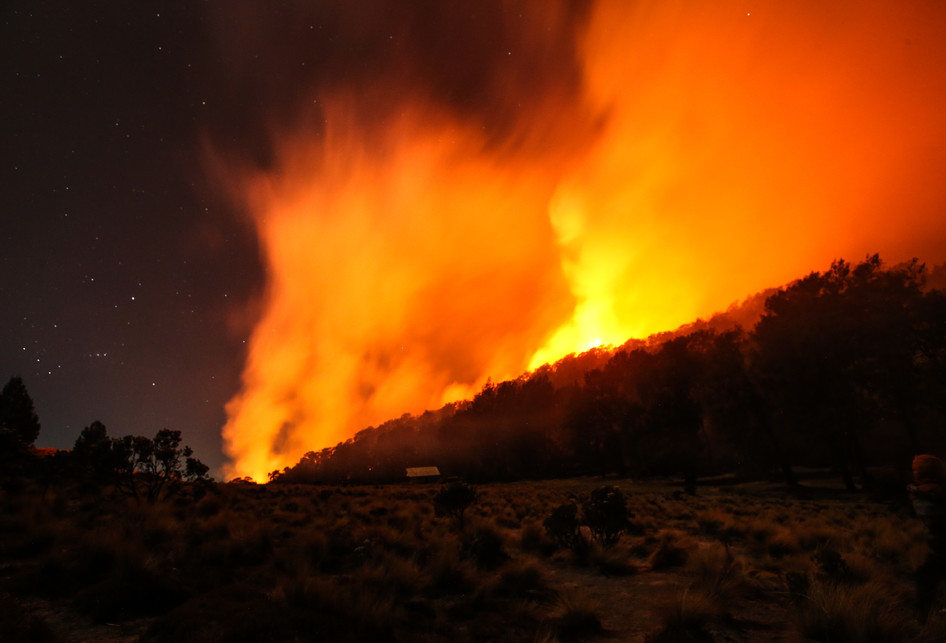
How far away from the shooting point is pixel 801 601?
25.9ft

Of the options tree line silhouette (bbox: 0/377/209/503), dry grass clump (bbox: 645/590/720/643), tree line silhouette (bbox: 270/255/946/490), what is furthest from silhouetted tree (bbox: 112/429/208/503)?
tree line silhouette (bbox: 270/255/946/490)

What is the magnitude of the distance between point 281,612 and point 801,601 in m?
9.84

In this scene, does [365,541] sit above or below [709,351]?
below

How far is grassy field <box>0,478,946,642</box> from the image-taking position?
6.83m

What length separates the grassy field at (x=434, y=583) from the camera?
22.4 ft

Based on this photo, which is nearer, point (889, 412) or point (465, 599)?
point (465, 599)

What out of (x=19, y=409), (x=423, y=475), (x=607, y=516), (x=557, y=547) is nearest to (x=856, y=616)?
(x=607, y=516)

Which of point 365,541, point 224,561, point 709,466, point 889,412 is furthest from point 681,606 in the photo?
point 709,466

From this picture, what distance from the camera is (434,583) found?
10508 millimetres

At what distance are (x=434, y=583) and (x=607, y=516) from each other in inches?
268

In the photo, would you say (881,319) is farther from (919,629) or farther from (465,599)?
(465,599)

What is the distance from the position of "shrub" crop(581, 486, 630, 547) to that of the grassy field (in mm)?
529

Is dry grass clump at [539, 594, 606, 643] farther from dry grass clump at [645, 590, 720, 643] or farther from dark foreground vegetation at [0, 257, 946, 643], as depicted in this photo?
dry grass clump at [645, 590, 720, 643]

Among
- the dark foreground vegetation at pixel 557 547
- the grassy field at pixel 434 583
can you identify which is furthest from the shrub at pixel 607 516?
the grassy field at pixel 434 583
